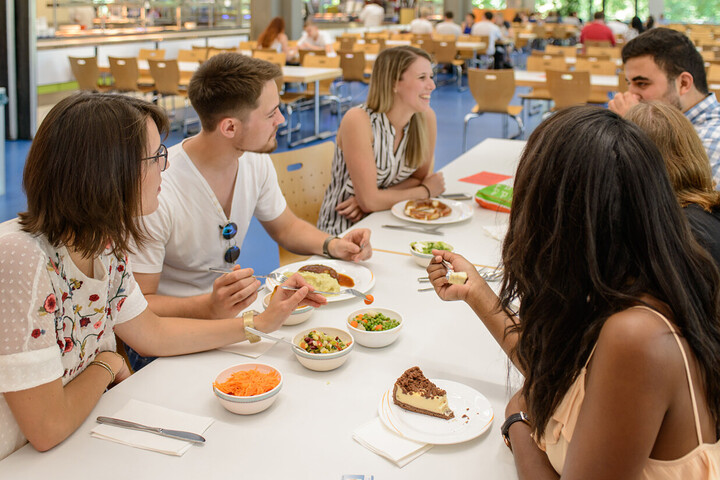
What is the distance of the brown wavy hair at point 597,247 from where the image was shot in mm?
870

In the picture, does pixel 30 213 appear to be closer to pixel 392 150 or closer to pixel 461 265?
pixel 461 265

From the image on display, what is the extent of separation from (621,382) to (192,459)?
2.26 feet

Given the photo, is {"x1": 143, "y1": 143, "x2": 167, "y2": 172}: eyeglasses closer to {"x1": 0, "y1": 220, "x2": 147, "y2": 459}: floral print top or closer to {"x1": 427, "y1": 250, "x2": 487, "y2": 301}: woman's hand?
{"x1": 0, "y1": 220, "x2": 147, "y2": 459}: floral print top

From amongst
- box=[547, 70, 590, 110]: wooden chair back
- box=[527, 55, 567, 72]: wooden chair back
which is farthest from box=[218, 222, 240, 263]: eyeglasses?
box=[527, 55, 567, 72]: wooden chair back

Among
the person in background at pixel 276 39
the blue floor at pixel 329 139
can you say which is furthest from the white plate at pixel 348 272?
the person in background at pixel 276 39

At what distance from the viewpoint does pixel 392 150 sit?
2752mm

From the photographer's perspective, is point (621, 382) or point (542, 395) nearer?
point (621, 382)

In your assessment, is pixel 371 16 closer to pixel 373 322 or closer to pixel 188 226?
pixel 188 226

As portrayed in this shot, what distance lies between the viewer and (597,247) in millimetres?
896

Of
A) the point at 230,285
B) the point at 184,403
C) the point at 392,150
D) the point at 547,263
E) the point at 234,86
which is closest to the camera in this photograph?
the point at 547,263

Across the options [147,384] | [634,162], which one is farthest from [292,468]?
[634,162]

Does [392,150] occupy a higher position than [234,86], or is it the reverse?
[234,86]

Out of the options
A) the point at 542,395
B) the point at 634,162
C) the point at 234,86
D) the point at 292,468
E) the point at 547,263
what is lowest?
the point at 292,468

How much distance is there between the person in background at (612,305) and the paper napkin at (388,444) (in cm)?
23
